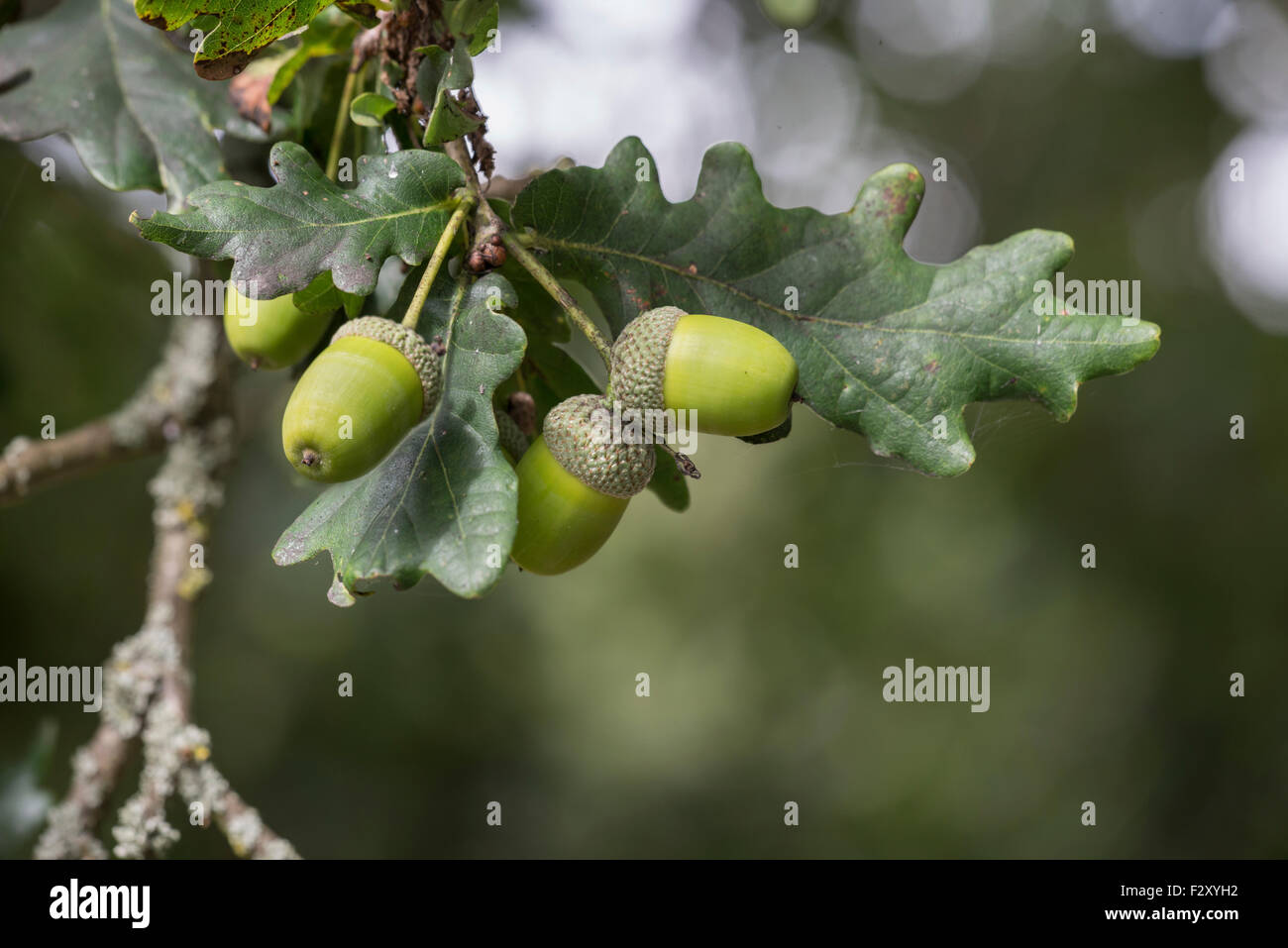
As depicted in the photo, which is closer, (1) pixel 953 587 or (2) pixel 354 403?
(2) pixel 354 403

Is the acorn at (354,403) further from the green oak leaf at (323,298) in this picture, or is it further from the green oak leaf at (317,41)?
the green oak leaf at (317,41)

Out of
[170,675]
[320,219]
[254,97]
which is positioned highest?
[254,97]

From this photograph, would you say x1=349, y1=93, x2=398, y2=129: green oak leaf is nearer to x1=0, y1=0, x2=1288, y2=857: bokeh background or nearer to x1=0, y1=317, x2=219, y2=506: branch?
x1=0, y1=317, x2=219, y2=506: branch

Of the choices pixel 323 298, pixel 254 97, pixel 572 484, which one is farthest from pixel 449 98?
pixel 254 97

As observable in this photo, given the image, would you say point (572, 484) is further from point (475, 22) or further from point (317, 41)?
point (317, 41)

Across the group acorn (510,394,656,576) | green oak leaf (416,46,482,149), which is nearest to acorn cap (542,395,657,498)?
acorn (510,394,656,576)

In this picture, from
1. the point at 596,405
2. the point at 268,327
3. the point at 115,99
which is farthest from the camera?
the point at 115,99

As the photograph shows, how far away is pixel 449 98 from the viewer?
2.27 ft

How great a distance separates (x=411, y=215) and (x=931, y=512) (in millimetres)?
3545

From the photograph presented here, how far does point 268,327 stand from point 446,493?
1.08 feet

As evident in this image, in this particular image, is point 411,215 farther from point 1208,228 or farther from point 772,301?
Answer: point 1208,228

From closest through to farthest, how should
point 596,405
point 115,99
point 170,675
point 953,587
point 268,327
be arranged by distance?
point 596,405 < point 268,327 < point 115,99 < point 170,675 < point 953,587

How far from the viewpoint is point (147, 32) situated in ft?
3.77

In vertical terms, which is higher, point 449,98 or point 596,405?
point 449,98
